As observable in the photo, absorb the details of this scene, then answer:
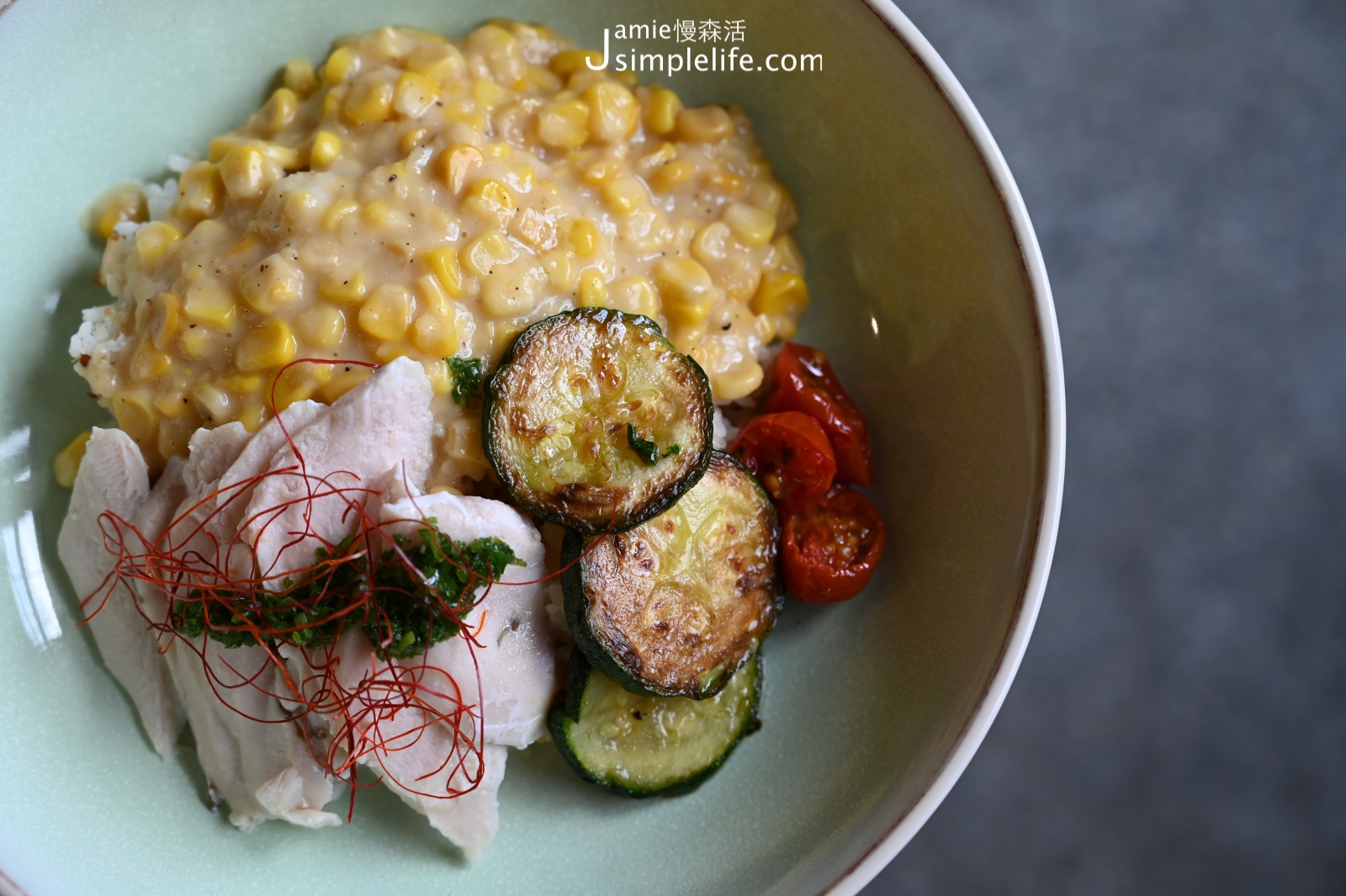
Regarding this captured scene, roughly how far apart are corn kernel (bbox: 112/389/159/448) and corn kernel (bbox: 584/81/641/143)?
4.50 feet

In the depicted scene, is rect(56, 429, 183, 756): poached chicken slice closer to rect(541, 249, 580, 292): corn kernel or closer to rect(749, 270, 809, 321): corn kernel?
rect(541, 249, 580, 292): corn kernel

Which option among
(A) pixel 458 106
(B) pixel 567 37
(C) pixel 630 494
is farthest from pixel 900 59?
(C) pixel 630 494

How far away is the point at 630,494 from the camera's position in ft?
7.22

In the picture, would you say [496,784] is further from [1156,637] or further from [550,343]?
[1156,637]

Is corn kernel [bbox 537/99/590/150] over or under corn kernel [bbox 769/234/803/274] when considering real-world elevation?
over

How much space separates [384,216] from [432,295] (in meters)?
0.24

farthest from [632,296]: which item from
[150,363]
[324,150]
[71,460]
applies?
[71,460]

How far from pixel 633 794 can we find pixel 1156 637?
2170mm

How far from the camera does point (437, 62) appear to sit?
244 centimetres

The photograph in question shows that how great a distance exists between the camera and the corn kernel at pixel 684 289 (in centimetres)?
245

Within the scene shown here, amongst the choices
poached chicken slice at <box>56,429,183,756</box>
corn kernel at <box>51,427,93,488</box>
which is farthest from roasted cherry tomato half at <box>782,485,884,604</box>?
corn kernel at <box>51,427,93,488</box>

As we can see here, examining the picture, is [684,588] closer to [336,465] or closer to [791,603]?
[791,603]

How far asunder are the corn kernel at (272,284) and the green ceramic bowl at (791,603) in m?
0.70

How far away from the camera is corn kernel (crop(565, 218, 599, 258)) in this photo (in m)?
2.35
